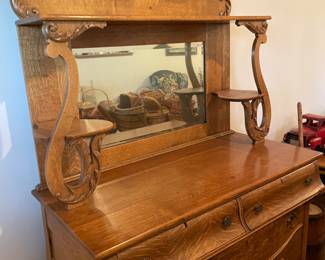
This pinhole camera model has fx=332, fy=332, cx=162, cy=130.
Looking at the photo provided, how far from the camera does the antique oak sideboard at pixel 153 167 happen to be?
3.15 feet

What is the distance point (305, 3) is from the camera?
2.15 meters

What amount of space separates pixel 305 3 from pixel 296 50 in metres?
0.30

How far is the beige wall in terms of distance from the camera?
6.08ft

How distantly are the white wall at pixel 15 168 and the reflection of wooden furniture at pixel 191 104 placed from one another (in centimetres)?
67

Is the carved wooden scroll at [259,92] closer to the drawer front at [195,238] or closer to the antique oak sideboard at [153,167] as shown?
the antique oak sideboard at [153,167]

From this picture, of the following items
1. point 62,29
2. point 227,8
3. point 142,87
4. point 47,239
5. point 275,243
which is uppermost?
point 227,8

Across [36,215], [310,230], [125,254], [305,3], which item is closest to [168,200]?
[125,254]

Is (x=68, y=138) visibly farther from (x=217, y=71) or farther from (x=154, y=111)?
(x=217, y=71)

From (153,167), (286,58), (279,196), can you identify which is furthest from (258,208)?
(286,58)

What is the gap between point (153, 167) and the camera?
1315 mm

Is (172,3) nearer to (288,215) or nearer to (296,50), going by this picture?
(288,215)

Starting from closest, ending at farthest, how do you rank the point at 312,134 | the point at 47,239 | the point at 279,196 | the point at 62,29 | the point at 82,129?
the point at 62,29, the point at 82,129, the point at 47,239, the point at 279,196, the point at 312,134

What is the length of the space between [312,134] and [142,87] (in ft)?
4.17

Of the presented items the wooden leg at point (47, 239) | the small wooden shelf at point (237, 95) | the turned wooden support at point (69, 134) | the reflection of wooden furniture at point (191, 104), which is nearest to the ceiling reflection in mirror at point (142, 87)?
the reflection of wooden furniture at point (191, 104)
